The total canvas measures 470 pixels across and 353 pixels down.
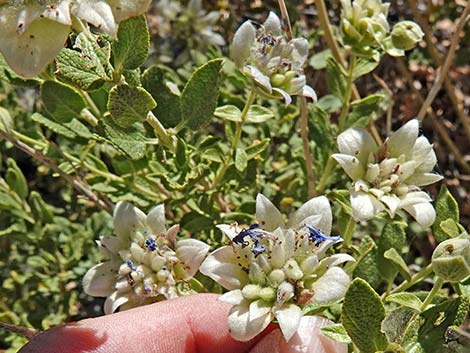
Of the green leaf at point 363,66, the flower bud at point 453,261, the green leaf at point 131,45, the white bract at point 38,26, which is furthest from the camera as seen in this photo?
the green leaf at point 363,66

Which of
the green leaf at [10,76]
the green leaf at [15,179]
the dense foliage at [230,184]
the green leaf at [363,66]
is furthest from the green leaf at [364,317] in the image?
the green leaf at [15,179]

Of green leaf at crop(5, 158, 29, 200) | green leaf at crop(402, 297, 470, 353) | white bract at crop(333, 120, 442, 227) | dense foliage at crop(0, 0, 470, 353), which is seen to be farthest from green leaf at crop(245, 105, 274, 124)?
green leaf at crop(5, 158, 29, 200)

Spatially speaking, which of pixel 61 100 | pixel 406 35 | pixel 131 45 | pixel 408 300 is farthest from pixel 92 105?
pixel 408 300

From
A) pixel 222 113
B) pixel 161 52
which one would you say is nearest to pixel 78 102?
pixel 222 113

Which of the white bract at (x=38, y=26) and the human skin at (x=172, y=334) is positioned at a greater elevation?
the white bract at (x=38, y=26)

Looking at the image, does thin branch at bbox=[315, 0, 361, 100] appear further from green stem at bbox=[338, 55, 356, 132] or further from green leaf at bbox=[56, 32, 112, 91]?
green leaf at bbox=[56, 32, 112, 91]

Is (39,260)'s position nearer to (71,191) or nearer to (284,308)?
(71,191)

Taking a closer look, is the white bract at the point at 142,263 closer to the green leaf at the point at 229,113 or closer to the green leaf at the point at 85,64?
the green leaf at the point at 229,113
